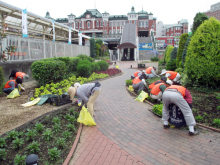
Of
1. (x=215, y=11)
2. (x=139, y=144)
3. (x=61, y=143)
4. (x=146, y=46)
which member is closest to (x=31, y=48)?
(x=61, y=143)

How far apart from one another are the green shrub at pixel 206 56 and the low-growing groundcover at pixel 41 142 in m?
6.08

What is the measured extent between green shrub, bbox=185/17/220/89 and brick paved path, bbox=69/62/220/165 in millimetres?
3740

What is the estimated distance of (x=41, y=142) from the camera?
3.87 meters

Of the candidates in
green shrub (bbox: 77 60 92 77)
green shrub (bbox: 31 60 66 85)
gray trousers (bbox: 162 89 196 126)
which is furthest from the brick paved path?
green shrub (bbox: 77 60 92 77)

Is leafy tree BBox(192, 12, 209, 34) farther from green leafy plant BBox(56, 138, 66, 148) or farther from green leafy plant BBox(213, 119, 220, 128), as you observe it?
green leafy plant BBox(56, 138, 66, 148)

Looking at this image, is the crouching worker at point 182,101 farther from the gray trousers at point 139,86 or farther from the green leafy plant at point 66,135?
the gray trousers at point 139,86

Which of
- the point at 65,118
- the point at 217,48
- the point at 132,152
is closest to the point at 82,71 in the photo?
the point at 65,118

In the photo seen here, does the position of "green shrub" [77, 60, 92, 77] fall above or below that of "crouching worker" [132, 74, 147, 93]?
above

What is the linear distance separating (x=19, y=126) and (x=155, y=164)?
3425 mm

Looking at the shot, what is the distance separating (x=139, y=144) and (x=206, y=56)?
18.7 feet

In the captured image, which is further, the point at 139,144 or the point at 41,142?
the point at 139,144

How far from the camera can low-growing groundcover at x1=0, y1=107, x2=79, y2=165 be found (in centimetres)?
331

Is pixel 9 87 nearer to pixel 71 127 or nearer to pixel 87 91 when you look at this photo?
pixel 87 91

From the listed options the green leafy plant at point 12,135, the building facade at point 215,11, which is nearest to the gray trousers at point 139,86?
the green leafy plant at point 12,135
